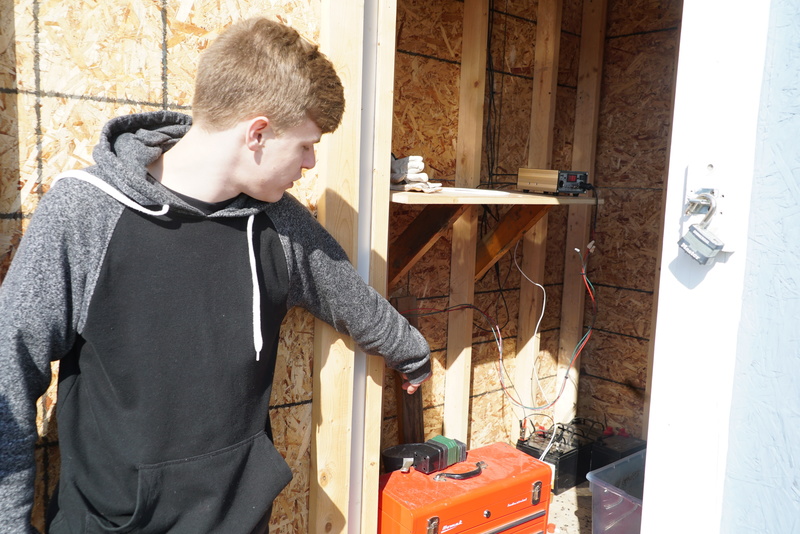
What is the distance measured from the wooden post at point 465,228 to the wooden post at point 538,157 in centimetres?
46

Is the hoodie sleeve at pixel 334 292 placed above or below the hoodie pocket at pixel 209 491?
above

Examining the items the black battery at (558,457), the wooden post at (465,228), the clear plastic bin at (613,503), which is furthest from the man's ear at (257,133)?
the black battery at (558,457)

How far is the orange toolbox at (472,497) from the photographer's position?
219 cm

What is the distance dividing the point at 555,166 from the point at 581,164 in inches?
6.8

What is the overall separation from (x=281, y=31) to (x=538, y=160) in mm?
2304

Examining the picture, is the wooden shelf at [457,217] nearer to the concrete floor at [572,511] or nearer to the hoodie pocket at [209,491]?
the hoodie pocket at [209,491]

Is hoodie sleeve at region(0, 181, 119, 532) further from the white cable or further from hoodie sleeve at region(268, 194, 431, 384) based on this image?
the white cable

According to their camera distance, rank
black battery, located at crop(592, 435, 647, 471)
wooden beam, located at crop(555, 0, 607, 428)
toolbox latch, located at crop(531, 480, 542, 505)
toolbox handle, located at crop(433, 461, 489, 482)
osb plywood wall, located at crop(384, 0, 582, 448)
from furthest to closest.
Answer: wooden beam, located at crop(555, 0, 607, 428)
black battery, located at crop(592, 435, 647, 471)
osb plywood wall, located at crop(384, 0, 582, 448)
toolbox latch, located at crop(531, 480, 542, 505)
toolbox handle, located at crop(433, 461, 489, 482)

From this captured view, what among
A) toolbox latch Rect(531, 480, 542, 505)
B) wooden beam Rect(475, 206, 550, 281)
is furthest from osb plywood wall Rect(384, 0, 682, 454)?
toolbox latch Rect(531, 480, 542, 505)

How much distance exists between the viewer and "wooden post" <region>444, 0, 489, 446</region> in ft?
9.30

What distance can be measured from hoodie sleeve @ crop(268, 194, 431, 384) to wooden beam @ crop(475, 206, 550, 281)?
1331 mm

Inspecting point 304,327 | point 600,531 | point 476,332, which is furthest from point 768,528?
point 476,332

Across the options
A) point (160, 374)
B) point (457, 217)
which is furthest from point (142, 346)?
point (457, 217)

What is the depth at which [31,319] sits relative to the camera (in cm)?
108
